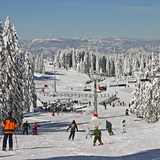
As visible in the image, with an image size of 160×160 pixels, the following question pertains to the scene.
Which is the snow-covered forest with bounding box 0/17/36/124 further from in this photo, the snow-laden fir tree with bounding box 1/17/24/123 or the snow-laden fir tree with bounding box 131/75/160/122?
the snow-laden fir tree with bounding box 131/75/160/122

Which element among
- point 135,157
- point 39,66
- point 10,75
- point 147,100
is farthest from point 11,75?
point 39,66

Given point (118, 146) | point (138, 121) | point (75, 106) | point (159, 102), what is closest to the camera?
point (118, 146)

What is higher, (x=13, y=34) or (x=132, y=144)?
(x=13, y=34)

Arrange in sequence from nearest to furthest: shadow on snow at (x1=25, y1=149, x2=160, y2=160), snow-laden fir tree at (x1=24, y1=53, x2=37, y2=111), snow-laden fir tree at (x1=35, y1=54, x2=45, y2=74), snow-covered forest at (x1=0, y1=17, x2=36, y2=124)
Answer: shadow on snow at (x1=25, y1=149, x2=160, y2=160)
snow-covered forest at (x1=0, y1=17, x2=36, y2=124)
snow-laden fir tree at (x1=24, y1=53, x2=37, y2=111)
snow-laden fir tree at (x1=35, y1=54, x2=45, y2=74)

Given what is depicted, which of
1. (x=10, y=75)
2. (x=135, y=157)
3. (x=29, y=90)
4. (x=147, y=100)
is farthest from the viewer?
(x=29, y=90)

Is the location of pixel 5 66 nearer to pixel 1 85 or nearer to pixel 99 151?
pixel 1 85

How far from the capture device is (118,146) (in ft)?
60.3

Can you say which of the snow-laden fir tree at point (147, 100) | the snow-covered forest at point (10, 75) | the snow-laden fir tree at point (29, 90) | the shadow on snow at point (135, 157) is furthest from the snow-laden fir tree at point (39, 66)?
the shadow on snow at point (135, 157)

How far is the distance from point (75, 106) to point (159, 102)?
30.0 meters

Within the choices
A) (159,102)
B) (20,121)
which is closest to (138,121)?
(159,102)

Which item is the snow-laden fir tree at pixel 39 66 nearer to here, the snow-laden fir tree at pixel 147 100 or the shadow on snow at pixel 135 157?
the snow-laden fir tree at pixel 147 100

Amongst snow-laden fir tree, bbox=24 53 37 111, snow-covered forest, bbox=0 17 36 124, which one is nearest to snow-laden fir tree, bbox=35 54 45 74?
snow-laden fir tree, bbox=24 53 37 111

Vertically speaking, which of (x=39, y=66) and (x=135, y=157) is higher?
(x=39, y=66)

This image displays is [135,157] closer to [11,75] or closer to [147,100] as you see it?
[11,75]
